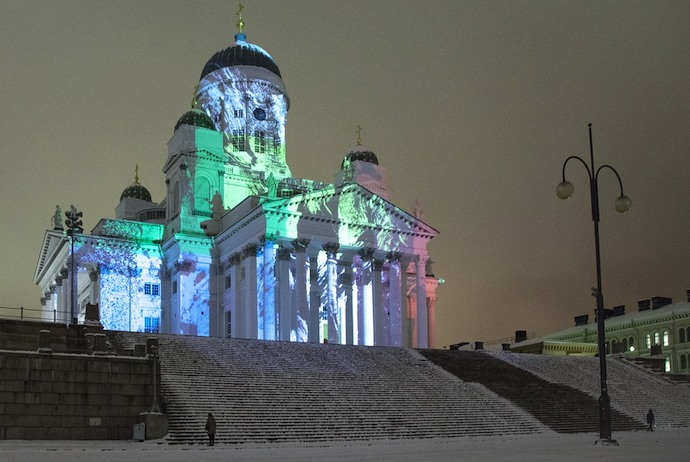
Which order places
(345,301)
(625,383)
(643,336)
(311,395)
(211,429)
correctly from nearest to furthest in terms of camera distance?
(211,429) < (311,395) < (625,383) < (345,301) < (643,336)

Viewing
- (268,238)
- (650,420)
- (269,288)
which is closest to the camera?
(650,420)

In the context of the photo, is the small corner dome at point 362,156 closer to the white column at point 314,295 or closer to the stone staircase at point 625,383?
the white column at point 314,295

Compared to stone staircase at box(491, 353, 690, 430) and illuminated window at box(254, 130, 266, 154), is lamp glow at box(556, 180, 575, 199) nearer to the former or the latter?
stone staircase at box(491, 353, 690, 430)

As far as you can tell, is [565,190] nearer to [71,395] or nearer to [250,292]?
[71,395]

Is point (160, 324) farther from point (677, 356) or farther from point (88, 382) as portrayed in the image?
point (677, 356)

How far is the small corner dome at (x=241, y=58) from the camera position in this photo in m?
76.4

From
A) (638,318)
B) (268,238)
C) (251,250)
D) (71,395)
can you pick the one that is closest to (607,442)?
(71,395)

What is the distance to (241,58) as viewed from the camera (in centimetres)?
7644

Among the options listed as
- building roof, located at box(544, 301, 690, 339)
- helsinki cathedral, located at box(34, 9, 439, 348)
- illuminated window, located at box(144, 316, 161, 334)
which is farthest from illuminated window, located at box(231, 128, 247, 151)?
building roof, located at box(544, 301, 690, 339)

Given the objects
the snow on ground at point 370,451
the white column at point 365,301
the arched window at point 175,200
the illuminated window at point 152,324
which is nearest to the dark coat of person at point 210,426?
the snow on ground at point 370,451

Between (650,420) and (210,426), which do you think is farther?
(650,420)

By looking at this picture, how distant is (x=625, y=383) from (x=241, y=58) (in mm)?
42447

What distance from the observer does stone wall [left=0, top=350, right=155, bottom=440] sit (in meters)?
29.9

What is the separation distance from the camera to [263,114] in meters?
76.1
